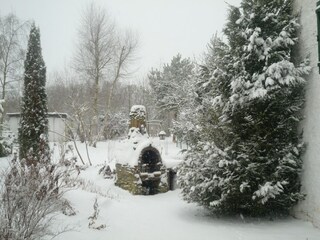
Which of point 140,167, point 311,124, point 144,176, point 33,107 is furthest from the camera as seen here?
point 140,167

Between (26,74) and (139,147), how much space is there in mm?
5282

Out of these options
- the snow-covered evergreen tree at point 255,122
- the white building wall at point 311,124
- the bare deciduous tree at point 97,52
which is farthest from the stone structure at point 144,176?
the bare deciduous tree at point 97,52

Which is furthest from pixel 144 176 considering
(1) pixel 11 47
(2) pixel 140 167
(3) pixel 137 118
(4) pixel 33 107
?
(1) pixel 11 47

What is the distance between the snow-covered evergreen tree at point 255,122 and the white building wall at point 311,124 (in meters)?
0.24

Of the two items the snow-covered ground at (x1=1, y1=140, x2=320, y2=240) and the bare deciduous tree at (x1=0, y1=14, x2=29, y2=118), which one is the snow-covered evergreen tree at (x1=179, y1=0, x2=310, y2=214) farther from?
the bare deciduous tree at (x1=0, y1=14, x2=29, y2=118)

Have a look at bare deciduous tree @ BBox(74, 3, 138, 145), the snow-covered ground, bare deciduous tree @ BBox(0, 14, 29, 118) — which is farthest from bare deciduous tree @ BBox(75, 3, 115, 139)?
the snow-covered ground

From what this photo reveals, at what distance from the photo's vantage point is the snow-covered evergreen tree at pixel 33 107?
34.8ft

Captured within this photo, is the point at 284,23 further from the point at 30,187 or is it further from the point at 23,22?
the point at 23,22

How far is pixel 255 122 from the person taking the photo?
26.0ft

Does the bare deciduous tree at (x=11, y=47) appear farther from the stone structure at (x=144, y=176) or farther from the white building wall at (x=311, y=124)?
the white building wall at (x=311, y=124)

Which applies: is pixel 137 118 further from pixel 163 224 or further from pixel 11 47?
pixel 11 47

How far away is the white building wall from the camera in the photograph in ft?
24.1

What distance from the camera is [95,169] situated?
17.8 meters

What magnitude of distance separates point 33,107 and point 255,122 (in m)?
7.61
